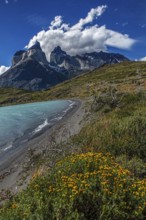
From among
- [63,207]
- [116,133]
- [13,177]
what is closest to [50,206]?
[63,207]

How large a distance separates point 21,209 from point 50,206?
28.7 inches

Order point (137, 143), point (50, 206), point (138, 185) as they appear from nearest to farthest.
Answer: point (50, 206) → point (138, 185) → point (137, 143)

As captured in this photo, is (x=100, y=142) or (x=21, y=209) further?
(x=100, y=142)

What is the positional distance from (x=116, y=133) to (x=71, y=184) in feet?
27.2

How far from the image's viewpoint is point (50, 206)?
21.6 ft

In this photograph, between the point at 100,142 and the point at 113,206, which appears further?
the point at 100,142

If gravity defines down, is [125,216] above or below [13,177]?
above

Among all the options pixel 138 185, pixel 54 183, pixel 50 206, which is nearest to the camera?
pixel 50 206

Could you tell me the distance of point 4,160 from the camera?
2397 cm

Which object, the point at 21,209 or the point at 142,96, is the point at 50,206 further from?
the point at 142,96

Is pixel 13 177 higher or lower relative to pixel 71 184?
lower

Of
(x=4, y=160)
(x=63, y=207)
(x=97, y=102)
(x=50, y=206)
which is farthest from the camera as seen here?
(x=97, y=102)

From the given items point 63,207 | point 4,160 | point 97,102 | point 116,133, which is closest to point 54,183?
point 63,207

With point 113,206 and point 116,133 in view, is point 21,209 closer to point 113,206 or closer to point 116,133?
point 113,206
